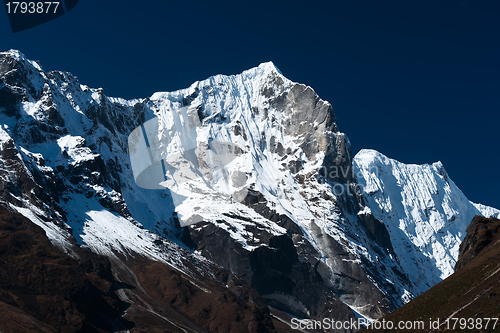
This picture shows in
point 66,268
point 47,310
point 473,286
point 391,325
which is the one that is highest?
point 473,286

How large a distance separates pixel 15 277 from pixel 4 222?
115 feet

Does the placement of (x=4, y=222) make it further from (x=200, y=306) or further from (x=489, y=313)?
(x=489, y=313)

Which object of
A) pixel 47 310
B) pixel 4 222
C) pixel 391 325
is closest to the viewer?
pixel 391 325

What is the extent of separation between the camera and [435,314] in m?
66.2

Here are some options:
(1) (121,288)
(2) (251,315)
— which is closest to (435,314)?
(2) (251,315)

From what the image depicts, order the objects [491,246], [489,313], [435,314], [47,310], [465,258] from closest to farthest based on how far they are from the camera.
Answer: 1. [489,313]
2. [435,314]
3. [491,246]
4. [465,258]
5. [47,310]

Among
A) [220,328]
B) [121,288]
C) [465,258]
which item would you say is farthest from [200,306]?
[465,258]

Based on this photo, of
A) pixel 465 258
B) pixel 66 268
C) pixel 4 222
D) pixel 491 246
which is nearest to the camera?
pixel 491 246

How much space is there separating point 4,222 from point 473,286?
170m

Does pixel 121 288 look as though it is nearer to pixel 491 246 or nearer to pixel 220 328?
pixel 220 328

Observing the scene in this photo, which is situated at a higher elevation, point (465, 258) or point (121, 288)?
point (465, 258)

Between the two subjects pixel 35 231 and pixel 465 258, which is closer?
pixel 465 258

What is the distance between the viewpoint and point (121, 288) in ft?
636

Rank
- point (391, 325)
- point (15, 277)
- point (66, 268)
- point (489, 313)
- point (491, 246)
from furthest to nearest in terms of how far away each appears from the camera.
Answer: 1. point (66, 268)
2. point (15, 277)
3. point (491, 246)
4. point (391, 325)
5. point (489, 313)
